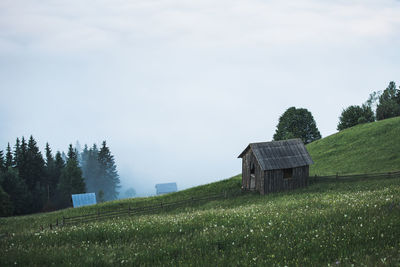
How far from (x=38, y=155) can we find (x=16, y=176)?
37.1 feet

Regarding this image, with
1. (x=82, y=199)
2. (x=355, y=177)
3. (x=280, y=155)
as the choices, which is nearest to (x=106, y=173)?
(x=82, y=199)

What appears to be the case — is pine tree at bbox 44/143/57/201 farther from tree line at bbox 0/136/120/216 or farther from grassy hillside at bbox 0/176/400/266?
grassy hillside at bbox 0/176/400/266

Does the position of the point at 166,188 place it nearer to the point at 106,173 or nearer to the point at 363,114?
the point at 106,173

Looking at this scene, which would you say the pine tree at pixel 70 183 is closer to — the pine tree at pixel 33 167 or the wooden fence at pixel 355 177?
the pine tree at pixel 33 167

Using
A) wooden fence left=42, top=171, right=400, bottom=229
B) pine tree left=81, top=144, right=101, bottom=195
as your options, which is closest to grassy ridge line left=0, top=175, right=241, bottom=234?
wooden fence left=42, top=171, right=400, bottom=229

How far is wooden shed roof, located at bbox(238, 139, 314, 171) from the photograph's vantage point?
34969mm

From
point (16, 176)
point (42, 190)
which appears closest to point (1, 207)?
point (16, 176)

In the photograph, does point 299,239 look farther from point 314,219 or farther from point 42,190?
point 42,190

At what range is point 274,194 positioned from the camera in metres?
33.1

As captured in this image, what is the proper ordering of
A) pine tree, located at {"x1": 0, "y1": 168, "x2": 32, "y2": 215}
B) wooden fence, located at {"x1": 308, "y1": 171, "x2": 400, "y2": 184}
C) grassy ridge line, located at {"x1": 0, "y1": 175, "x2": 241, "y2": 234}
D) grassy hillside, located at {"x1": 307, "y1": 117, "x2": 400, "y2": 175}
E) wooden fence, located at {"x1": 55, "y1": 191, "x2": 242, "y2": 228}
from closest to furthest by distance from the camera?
wooden fence, located at {"x1": 55, "y1": 191, "x2": 242, "y2": 228} → wooden fence, located at {"x1": 308, "y1": 171, "x2": 400, "y2": 184} → grassy ridge line, located at {"x1": 0, "y1": 175, "x2": 241, "y2": 234} → grassy hillside, located at {"x1": 307, "y1": 117, "x2": 400, "y2": 175} → pine tree, located at {"x1": 0, "y1": 168, "x2": 32, "y2": 215}

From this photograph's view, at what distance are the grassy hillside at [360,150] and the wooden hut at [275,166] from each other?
9.66 meters

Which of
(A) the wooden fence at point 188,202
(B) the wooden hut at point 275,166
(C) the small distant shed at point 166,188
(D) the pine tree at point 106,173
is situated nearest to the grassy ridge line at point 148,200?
(A) the wooden fence at point 188,202

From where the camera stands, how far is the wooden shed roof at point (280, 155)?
1377 inches

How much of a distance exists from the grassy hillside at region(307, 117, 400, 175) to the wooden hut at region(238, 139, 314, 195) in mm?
9662
